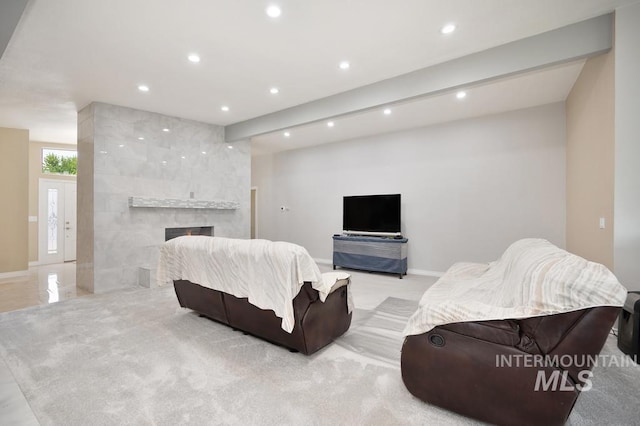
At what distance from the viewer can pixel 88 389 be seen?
6.54 feet

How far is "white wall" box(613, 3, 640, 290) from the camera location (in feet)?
8.14

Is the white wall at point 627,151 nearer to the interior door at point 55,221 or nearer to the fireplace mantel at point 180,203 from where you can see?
the fireplace mantel at point 180,203

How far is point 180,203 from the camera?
5.32m

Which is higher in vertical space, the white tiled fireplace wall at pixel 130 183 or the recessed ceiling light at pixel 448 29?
the recessed ceiling light at pixel 448 29

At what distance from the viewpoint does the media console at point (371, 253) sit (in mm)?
5410

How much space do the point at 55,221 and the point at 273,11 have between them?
7802 millimetres

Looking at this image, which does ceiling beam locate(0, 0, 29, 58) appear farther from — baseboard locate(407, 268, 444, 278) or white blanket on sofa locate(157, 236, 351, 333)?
baseboard locate(407, 268, 444, 278)

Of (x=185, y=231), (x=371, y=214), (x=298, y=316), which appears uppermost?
(x=371, y=214)

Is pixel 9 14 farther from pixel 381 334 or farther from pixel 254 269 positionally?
pixel 381 334

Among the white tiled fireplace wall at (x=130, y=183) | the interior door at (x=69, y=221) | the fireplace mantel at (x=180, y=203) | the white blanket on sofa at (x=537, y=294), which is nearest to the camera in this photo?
the white blanket on sofa at (x=537, y=294)

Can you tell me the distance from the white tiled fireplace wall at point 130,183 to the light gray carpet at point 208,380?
1668 mm

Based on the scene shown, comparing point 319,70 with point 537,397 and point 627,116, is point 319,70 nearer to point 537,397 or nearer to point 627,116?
point 627,116

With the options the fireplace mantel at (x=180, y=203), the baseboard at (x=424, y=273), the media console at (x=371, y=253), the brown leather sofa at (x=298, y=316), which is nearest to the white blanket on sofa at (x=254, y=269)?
the brown leather sofa at (x=298, y=316)

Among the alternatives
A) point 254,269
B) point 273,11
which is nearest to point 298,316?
point 254,269
